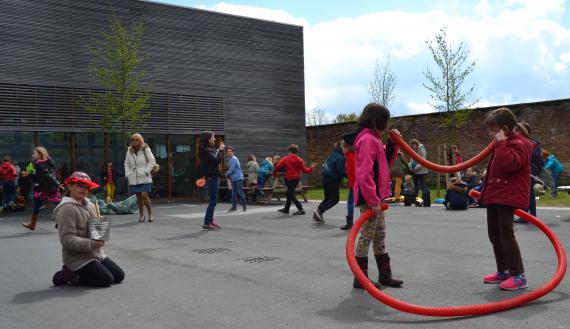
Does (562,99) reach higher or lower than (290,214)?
higher

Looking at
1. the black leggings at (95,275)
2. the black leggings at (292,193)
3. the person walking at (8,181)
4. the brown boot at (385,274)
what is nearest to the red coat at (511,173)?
the brown boot at (385,274)

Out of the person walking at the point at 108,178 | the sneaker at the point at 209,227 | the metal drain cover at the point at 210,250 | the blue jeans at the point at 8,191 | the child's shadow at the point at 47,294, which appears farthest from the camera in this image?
the person walking at the point at 108,178

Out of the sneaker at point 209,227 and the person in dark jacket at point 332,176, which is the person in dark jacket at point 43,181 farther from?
the person in dark jacket at point 332,176

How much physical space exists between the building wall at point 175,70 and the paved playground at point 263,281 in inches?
317

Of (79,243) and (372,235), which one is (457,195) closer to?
(372,235)

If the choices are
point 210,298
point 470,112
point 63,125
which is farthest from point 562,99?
point 210,298

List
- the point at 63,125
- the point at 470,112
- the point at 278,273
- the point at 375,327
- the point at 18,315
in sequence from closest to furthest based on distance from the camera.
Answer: the point at 375,327
the point at 18,315
the point at 278,273
the point at 63,125
the point at 470,112

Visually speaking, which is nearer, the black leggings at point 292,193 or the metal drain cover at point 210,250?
the metal drain cover at point 210,250

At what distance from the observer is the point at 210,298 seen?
5430 mm

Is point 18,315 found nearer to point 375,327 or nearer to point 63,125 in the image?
point 375,327

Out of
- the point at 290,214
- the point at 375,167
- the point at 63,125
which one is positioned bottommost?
the point at 290,214

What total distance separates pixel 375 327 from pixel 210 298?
1793 mm

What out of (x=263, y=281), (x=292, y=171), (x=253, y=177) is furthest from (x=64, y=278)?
(x=253, y=177)

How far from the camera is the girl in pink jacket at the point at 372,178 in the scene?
542cm
